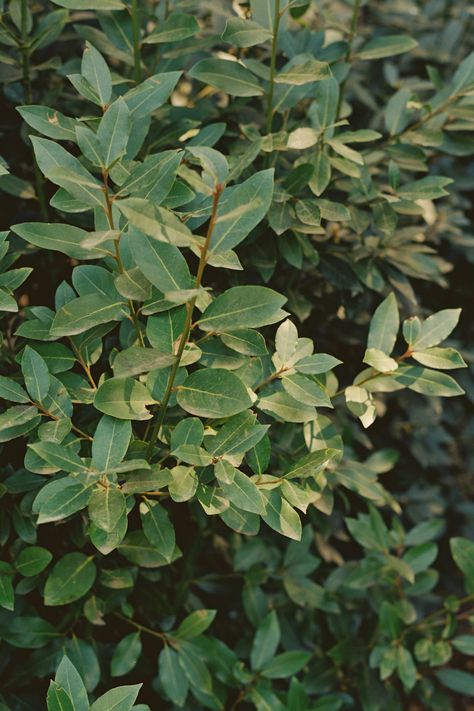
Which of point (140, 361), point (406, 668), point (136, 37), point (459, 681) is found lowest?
point (459, 681)

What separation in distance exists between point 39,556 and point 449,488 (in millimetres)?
1795

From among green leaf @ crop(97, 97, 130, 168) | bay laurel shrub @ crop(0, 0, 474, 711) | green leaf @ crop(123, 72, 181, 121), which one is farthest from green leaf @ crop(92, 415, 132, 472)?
green leaf @ crop(123, 72, 181, 121)

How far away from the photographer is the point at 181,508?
1718 millimetres

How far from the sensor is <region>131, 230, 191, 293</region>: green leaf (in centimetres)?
98

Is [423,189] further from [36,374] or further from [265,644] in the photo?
[265,644]

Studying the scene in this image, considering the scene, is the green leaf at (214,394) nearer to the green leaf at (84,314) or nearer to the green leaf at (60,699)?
the green leaf at (84,314)

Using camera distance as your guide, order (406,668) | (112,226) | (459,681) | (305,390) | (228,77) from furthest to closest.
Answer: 1. (459,681)
2. (406,668)
3. (228,77)
4. (305,390)
5. (112,226)

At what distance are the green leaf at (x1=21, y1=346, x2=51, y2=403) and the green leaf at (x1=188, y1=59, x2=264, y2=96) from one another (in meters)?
0.57

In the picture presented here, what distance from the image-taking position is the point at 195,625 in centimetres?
146

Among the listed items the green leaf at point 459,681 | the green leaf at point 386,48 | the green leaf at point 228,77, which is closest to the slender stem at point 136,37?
the green leaf at point 228,77

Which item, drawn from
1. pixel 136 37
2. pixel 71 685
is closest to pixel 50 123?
pixel 136 37

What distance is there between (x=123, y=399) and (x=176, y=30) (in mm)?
702

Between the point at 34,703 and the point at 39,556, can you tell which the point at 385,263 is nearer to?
the point at 39,556

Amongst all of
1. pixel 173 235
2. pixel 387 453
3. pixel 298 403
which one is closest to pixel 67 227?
pixel 173 235
